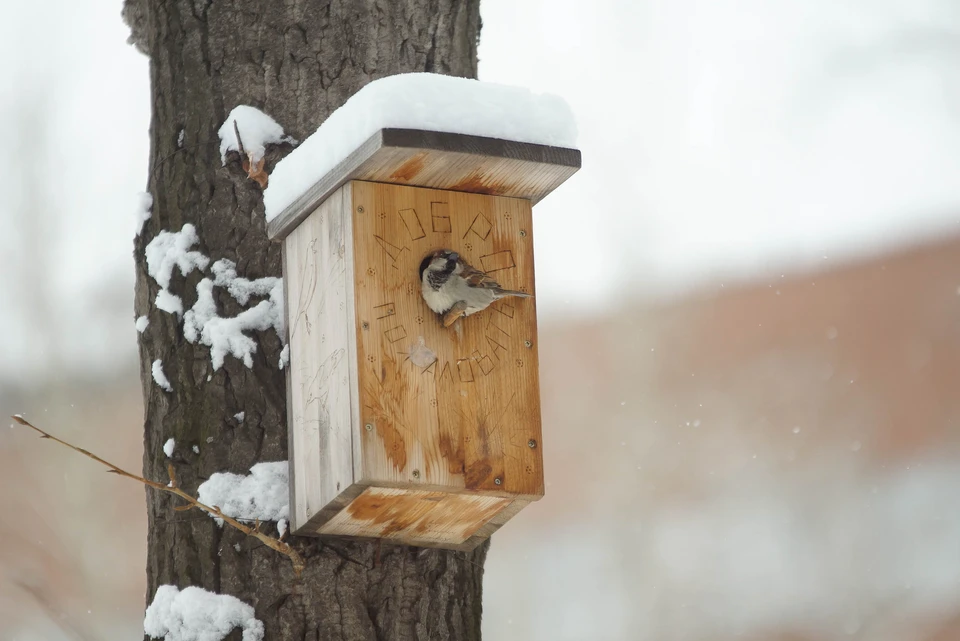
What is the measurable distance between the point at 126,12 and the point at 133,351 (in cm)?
396

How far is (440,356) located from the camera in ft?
6.79

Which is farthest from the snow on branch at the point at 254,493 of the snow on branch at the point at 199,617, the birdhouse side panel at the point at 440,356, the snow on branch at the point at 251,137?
the snow on branch at the point at 251,137

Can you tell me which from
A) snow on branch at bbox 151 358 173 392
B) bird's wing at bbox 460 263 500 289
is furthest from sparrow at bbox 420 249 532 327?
snow on branch at bbox 151 358 173 392

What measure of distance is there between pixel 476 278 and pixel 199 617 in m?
0.81

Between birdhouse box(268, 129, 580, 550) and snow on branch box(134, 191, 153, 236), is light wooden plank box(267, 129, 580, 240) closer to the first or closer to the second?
birdhouse box(268, 129, 580, 550)

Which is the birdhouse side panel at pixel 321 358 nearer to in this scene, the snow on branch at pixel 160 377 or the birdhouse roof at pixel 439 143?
the birdhouse roof at pixel 439 143

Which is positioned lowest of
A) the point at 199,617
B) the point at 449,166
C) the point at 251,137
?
the point at 199,617

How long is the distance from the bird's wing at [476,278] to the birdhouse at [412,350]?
6 cm

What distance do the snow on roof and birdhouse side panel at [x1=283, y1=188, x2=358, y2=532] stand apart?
86 mm

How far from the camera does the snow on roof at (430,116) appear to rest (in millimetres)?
2027

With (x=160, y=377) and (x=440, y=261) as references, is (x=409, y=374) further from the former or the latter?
(x=160, y=377)

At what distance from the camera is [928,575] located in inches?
280

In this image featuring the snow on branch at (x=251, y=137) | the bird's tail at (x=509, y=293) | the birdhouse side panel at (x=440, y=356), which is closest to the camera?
the birdhouse side panel at (x=440, y=356)

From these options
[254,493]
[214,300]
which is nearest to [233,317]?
[214,300]
